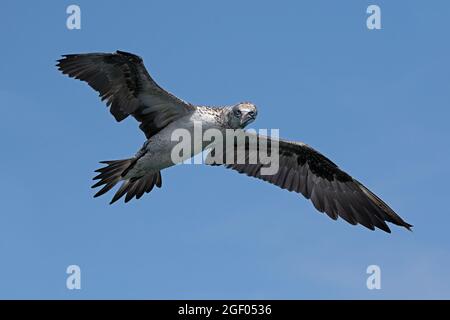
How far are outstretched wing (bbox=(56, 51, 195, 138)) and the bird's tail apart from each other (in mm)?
859

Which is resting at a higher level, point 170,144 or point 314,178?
point 170,144

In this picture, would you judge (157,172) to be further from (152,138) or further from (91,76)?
(91,76)

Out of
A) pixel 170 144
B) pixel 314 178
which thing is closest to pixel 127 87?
pixel 170 144

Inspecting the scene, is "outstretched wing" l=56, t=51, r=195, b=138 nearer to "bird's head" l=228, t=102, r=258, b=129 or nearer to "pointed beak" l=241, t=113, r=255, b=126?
"bird's head" l=228, t=102, r=258, b=129

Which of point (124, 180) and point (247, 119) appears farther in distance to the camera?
point (124, 180)

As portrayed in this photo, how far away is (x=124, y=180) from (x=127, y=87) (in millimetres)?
1890

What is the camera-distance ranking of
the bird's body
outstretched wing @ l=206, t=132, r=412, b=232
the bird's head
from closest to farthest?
1. the bird's head
2. the bird's body
3. outstretched wing @ l=206, t=132, r=412, b=232

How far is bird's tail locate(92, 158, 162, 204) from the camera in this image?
47.4ft

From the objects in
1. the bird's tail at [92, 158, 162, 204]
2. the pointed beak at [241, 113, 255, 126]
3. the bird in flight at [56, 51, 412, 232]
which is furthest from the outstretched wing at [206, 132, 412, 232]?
the pointed beak at [241, 113, 255, 126]

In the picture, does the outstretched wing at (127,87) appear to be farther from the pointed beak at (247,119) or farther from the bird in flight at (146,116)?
the pointed beak at (247,119)

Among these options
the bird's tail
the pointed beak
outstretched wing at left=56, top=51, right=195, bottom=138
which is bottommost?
the bird's tail

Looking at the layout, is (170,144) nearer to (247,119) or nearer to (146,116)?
(146,116)

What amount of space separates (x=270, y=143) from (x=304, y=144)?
2.39 ft

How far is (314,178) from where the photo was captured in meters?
16.7
